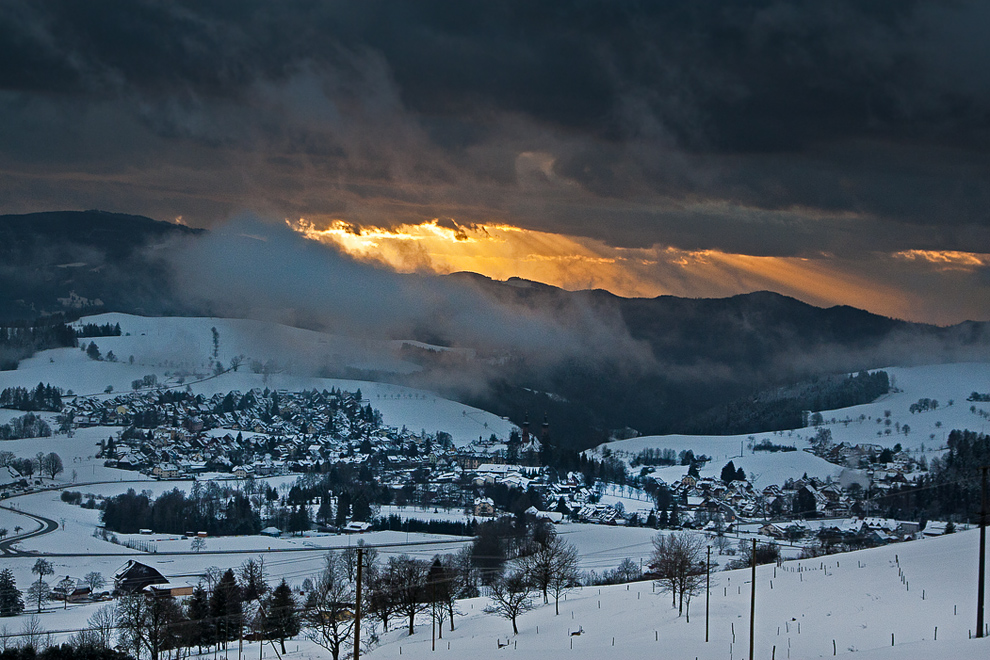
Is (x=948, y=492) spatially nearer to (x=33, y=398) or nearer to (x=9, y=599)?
(x=9, y=599)

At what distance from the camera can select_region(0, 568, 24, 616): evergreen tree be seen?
188 ft

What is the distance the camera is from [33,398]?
165375mm

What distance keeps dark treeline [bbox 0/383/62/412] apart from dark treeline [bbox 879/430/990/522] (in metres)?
124

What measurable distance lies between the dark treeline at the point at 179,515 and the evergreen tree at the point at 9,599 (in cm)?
3336

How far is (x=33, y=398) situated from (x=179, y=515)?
260ft

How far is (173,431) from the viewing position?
159 meters

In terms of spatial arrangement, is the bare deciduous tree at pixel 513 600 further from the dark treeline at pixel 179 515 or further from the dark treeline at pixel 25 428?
the dark treeline at pixel 25 428

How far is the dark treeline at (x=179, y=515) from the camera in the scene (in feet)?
314

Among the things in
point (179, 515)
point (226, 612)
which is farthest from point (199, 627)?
point (179, 515)

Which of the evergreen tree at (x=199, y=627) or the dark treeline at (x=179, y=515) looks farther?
the dark treeline at (x=179, y=515)

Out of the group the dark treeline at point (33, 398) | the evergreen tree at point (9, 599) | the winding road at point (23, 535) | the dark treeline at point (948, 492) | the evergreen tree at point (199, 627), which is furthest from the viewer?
the dark treeline at point (33, 398)

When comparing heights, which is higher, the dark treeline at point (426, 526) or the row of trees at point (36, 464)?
the row of trees at point (36, 464)

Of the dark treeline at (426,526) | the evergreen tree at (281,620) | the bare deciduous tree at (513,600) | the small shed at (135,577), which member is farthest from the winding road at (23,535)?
the bare deciduous tree at (513,600)

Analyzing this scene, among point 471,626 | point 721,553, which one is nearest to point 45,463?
point 721,553
